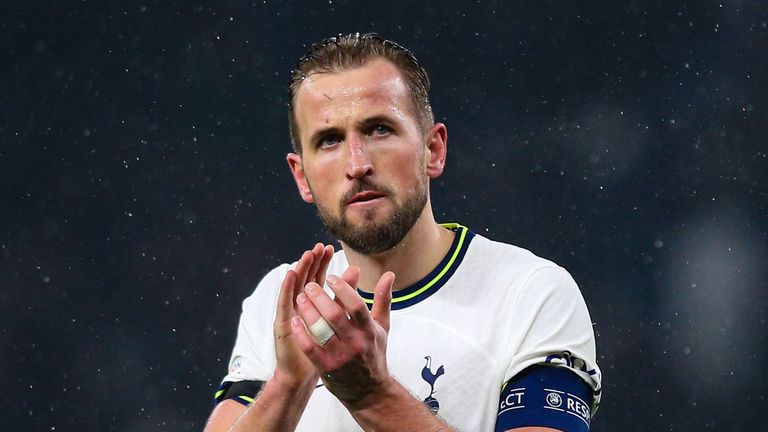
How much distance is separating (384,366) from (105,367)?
15.6ft

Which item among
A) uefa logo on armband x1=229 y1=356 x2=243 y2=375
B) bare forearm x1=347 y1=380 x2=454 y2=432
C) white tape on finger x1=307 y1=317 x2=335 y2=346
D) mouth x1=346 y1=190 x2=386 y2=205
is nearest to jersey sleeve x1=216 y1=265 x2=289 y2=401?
uefa logo on armband x1=229 y1=356 x2=243 y2=375

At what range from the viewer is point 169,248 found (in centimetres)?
670

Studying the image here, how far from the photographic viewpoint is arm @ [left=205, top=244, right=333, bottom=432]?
235 cm

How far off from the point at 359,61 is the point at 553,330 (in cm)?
88

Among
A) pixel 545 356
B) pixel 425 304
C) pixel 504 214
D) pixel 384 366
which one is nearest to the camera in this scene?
pixel 384 366

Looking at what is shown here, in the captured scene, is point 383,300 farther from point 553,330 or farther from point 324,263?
point 553,330

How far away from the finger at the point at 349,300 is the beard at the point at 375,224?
0.55 meters

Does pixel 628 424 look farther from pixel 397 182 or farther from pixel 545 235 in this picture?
pixel 397 182

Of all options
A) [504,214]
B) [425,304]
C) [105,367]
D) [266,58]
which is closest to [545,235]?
[504,214]

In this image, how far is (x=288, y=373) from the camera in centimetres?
245

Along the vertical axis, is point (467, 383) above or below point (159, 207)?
below

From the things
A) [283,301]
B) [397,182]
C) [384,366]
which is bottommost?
[384,366]

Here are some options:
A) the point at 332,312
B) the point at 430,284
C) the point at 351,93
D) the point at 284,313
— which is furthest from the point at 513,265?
the point at 332,312

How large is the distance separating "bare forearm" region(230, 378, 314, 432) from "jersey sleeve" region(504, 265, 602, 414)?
1.71ft
